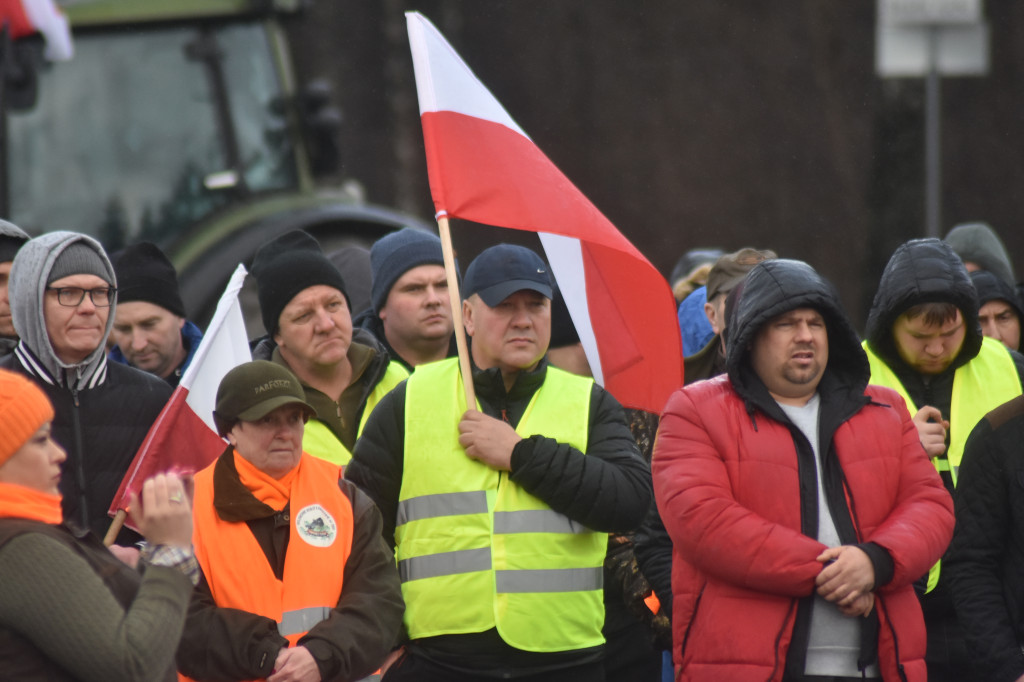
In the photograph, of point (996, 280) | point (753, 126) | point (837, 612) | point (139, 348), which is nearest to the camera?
point (837, 612)

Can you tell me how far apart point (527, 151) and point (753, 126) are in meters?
9.25

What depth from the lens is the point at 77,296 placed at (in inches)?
169

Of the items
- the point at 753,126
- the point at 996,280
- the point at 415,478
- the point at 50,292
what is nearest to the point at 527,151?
the point at 415,478

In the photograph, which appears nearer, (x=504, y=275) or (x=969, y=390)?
(x=504, y=275)

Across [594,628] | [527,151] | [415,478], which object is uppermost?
[527,151]

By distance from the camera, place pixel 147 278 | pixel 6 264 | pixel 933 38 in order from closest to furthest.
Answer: pixel 6 264
pixel 147 278
pixel 933 38

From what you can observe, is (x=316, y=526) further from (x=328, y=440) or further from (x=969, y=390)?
(x=969, y=390)

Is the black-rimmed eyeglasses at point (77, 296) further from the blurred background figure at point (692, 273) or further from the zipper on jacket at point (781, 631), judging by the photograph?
the blurred background figure at point (692, 273)

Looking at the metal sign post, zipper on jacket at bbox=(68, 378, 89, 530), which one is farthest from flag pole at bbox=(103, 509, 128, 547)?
the metal sign post

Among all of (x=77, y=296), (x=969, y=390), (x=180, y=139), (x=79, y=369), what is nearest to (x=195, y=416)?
(x=79, y=369)

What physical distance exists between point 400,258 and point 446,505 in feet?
4.67

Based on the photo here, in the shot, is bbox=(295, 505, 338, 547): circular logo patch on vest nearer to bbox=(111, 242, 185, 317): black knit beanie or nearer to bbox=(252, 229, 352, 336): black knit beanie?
bbox=(252, 229, 352, 336): black knit beanie

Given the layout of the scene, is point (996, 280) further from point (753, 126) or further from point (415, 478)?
point (753, 126)

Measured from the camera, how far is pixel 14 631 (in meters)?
2.87
